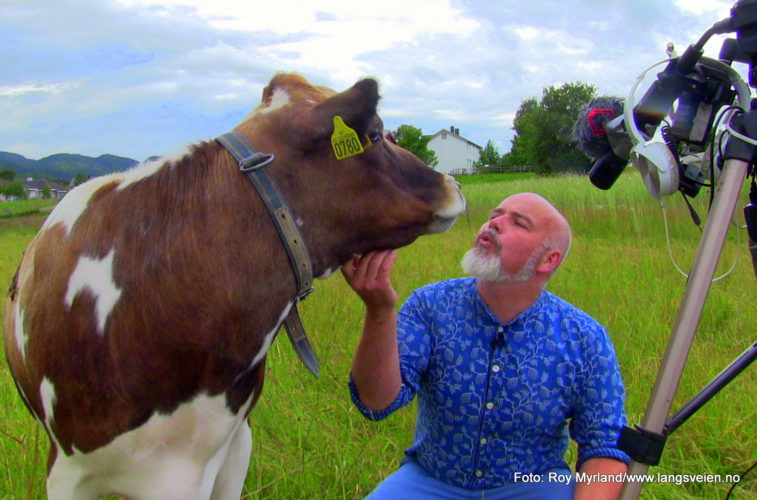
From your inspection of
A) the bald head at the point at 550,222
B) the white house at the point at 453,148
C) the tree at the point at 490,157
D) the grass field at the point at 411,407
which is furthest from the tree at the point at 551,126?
the bald head at the point at 550,222

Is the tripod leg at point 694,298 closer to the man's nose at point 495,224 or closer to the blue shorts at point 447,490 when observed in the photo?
the blue shorts at point 447,490

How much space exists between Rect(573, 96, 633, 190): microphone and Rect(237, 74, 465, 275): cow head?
0.41 m

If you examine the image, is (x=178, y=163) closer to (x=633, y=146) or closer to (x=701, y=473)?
(x=633, y=146)

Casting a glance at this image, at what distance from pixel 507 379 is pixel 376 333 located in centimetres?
57

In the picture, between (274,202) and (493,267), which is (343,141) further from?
(493,267)

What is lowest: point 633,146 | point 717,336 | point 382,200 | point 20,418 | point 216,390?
point 717,336

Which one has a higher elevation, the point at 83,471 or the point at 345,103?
the point at 345,103

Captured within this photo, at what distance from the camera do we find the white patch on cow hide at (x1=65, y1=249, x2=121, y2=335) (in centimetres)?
191

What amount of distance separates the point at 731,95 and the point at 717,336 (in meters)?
3.61

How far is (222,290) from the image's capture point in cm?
188

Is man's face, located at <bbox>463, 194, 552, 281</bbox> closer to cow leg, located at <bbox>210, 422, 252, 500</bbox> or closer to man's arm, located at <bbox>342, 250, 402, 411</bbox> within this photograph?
man's arm, located at <bbox>342, 250, 402, 411</bbox>

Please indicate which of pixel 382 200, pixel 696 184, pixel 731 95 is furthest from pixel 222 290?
pixel 731 95

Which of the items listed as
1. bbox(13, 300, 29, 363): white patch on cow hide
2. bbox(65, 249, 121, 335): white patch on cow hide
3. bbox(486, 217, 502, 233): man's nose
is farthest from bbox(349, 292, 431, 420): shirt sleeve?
bbox(13, 300, 29, 363): white patch on cow hide

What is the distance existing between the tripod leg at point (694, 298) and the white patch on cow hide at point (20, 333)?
1.80m
